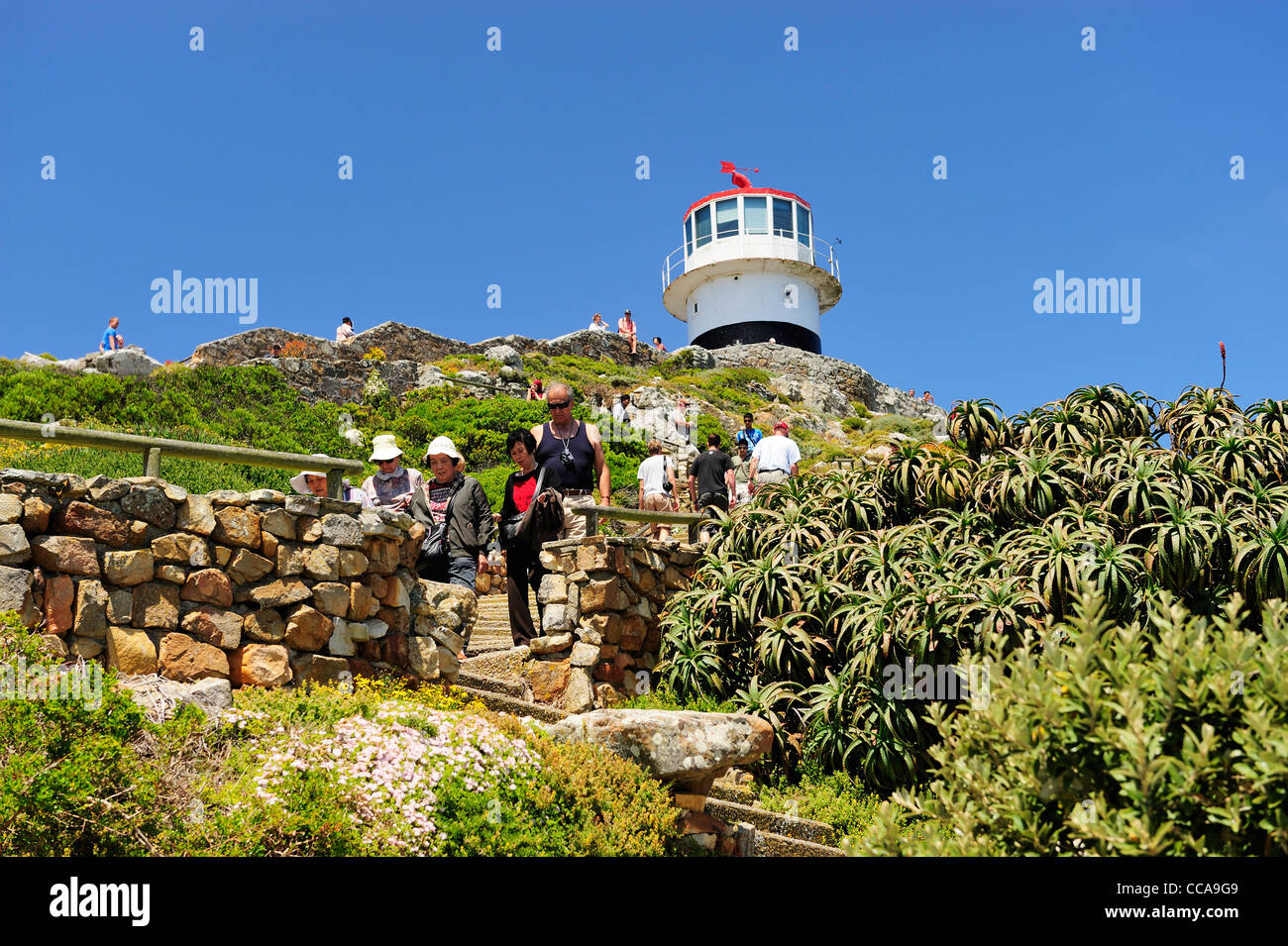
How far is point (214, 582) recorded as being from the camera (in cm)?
560

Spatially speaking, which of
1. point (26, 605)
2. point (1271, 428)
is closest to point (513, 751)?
point (26, 605)

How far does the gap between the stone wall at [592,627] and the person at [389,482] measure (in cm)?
119

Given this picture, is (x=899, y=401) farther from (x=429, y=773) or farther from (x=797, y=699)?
(x=429, y=773)

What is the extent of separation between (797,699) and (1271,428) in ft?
13.4

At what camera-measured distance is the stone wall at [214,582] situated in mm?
5090

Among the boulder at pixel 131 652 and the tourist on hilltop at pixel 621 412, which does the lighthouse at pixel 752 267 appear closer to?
the tourist on hilltop at pixel 621 412

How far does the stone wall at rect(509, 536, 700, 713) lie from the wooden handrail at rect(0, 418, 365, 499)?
1711 millimetres

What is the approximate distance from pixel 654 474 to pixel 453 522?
151 inches

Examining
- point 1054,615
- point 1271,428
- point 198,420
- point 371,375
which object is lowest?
point 1054,615

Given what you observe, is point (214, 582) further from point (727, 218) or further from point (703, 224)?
point (703, 224)

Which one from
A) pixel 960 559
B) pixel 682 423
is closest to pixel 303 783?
pixel 960 559

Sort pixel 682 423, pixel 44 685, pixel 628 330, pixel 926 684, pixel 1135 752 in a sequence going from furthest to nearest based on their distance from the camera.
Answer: pixel 628 330
pixel 682 423
pixel 926 684
pixel 44 685
pixel 1135 752
